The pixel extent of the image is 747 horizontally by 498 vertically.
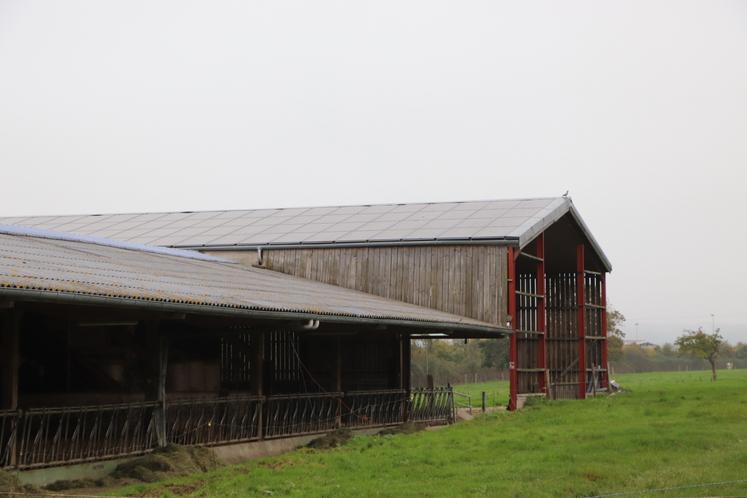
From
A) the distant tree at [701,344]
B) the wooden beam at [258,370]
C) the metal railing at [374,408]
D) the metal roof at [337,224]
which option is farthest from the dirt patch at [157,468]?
the distant tree at [701,344]

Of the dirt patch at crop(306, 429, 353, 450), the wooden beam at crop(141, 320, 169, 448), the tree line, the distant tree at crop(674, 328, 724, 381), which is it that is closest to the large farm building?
the wooden beam at crop(141, 320, 169, 448)

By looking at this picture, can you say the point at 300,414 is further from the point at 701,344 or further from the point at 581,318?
the point at 701,344

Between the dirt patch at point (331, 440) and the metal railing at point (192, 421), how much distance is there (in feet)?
1.48

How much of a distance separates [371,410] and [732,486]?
1312cm

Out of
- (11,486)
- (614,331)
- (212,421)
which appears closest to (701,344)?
(614,331)

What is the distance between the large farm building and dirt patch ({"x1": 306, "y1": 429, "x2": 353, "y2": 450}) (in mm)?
507

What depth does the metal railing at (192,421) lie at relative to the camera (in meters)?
15.4

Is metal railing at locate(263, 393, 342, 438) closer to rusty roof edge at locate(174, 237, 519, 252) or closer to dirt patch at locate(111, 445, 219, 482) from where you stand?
dirt patch at locate(111, 445, 219, 482)

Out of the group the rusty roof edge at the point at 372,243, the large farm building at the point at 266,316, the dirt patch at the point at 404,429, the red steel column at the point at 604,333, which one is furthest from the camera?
the red steel column at the point at 604,333

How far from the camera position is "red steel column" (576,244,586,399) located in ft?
122

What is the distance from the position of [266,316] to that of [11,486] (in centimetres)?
533

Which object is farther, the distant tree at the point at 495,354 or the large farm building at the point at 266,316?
the distant tree at the point at 495,354

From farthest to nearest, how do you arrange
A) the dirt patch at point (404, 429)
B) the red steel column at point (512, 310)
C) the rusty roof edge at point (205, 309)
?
the red steel column at point (512, 310), the dirt patch at point (404, 429), the rusty roof edge at point (205, 309)

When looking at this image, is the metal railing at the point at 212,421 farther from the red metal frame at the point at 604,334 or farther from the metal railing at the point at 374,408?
the red metal frame at the point at 604,334
